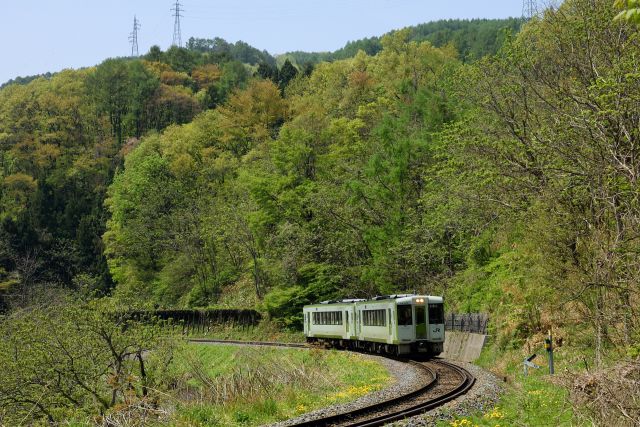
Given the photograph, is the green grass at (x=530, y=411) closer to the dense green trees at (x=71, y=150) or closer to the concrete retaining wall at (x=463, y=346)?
the concrete retaining wall at (x=463, y=346)

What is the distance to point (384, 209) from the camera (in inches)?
1665

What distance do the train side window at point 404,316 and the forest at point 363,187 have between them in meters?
3.52

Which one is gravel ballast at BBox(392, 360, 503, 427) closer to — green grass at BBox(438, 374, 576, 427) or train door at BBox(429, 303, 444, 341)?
green grass at BBox(438, 374, 576, 427)

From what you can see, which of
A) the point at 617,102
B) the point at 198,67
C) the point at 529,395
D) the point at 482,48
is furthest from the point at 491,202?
the point at 198,67

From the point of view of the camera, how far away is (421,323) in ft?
94.4

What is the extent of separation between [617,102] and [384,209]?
26.6 m

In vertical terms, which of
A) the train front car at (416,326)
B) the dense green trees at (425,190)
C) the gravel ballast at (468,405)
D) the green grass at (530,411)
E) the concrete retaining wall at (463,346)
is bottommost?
the concrete retaining wall at (463,346)

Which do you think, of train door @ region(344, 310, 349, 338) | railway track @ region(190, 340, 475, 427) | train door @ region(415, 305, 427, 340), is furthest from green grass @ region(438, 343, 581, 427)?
train door @ region(344, 310, 349, 338)

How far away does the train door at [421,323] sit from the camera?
94.3 feet

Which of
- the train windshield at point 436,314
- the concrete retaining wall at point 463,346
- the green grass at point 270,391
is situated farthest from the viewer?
the train windshield at point 436,314

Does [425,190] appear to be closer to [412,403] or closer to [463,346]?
[463,346]

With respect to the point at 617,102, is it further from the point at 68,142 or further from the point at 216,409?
the point at 68,142

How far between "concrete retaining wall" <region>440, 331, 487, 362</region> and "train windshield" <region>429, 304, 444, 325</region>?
4.99 feet

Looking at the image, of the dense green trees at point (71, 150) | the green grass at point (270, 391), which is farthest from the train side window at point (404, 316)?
the dense green trees at point (71, 150)
